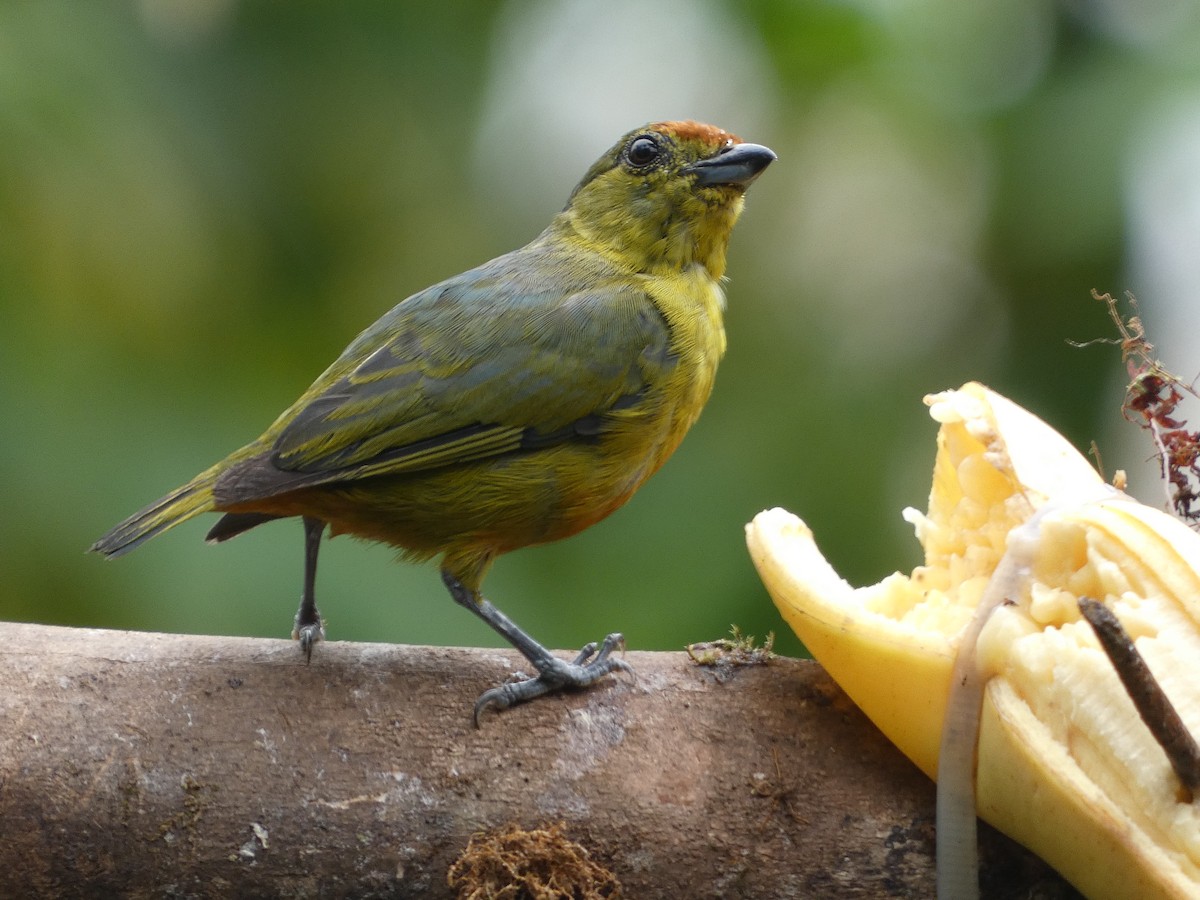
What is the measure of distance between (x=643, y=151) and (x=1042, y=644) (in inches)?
77.2

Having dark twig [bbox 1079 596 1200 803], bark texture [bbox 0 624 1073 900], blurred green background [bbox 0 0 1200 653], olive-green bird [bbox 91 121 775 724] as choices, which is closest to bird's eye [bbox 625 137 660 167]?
olive-green bird [bbox 91 121 775 724]

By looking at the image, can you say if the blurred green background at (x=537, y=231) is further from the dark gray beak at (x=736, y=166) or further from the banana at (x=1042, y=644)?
the banana at (x=1042, y=644)

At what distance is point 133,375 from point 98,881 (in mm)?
2404

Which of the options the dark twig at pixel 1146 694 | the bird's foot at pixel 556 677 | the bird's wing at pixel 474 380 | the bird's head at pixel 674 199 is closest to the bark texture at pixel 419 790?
the bird's foot at pixel 556 677

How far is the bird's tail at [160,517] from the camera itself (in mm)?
2686

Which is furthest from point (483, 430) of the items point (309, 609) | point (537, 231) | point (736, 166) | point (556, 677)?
point (537, 231)

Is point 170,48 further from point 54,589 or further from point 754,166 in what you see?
point 754,166

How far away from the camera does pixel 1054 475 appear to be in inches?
89.0

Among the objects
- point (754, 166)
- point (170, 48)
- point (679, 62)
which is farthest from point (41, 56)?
point (754, 166)

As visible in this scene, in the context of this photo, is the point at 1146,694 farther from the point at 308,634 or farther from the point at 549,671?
the point at 308,634

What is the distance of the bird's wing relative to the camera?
9.23ft

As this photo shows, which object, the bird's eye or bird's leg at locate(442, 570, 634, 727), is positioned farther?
the bird's eye

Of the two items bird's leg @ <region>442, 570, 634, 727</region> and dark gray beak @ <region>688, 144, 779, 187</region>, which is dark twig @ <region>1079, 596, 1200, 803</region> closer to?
bird's leg @ <region>442, 570, 634, 727</region>

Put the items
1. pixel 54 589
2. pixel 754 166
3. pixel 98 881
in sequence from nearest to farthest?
1. pixel 98 881
2. pixel 754 166
3. pixel 54 589
